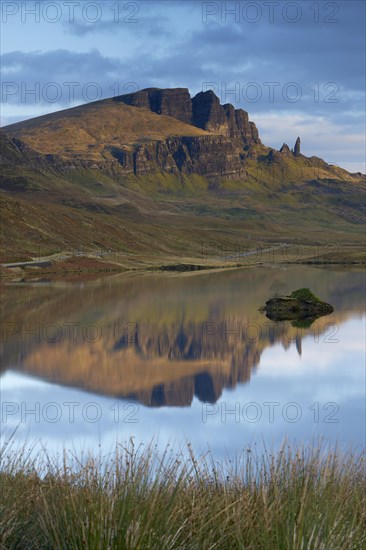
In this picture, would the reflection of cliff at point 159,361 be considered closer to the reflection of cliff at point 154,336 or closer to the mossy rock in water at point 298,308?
the reflection of cliff at point 154,336

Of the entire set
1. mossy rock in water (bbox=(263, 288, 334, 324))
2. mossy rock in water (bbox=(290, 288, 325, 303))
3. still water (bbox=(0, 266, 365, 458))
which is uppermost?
mossy rock in water (bbox=(290, 288, 325, 303))

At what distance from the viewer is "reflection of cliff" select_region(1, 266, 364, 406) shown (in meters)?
35.9

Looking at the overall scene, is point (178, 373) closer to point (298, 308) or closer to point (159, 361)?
point (159, 361)

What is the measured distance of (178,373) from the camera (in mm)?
37812

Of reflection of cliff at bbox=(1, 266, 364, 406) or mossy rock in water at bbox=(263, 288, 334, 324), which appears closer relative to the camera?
reflection of cliff at bbox=(1, 266, 364, 406)

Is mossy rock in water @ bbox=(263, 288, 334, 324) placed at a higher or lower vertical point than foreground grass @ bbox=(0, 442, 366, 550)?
higher

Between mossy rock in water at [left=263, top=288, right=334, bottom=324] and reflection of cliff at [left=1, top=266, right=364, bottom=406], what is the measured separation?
143 centimetres

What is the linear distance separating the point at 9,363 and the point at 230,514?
29.5m

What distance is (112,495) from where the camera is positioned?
1091 cm

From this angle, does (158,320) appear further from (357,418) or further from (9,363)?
(357,418)

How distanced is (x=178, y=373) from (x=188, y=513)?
87.3ft

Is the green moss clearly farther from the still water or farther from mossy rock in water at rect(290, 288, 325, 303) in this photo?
the still water

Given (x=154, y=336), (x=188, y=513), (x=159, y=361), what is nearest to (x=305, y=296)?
(x=154, y=336)

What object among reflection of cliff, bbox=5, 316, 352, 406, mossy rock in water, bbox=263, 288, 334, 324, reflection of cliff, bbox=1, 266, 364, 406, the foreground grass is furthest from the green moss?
the foreground grass
